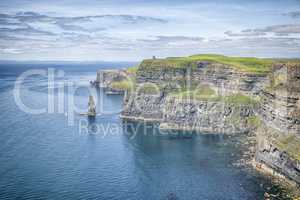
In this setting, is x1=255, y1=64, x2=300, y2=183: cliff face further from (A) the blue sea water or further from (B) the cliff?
(A) the blue sea water

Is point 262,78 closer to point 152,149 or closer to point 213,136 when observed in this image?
point 213,136

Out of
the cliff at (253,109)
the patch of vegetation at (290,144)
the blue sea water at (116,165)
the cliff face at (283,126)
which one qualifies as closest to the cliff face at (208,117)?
the cliff at (253,109)

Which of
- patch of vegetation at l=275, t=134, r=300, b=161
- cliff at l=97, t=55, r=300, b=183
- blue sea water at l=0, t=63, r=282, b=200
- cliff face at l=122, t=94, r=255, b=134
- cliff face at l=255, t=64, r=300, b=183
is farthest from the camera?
cliff face at l=122, t=94, r=255, b=134

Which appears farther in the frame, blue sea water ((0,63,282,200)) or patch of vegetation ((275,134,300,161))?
blue sea water ((0,63,282,200))

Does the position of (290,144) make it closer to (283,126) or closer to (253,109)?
(283,126)

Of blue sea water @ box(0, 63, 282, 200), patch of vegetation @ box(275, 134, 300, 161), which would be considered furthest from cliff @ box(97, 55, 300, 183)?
blue sea water @ box(0, 63, 282, 200)

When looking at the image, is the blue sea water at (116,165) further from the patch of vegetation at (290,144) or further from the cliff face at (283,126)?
the patch of vegetation at (290,144)

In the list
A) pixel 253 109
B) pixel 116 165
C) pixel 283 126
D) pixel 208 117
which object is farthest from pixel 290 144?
pixel 208 117

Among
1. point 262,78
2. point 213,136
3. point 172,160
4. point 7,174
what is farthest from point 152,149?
point 262,78
